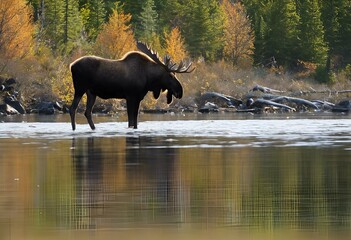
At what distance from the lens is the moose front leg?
3177 centimetres

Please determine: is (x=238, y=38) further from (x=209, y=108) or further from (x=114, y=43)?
(x=209, y=108)

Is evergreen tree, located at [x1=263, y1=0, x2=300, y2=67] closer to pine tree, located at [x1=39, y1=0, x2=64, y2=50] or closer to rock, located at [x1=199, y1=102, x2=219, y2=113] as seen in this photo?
pine tree, located at [x1=39, y1=0, x2=64, y2=50]

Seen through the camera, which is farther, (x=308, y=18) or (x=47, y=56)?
(x=308, y=18)

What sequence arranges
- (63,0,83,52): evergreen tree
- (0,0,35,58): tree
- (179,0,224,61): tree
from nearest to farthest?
(0,0,35,58): tree → (63,0,83,52): evergreen tree → (179,0,224,61): tree

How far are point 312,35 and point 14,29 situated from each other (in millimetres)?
36756

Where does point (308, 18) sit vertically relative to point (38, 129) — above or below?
above

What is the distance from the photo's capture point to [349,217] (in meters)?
11.5

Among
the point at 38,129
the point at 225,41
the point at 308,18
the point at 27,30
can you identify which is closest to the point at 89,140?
the point at 38,129

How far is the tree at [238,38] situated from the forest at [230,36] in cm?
10

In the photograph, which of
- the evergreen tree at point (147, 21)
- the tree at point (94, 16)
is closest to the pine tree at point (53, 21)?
the tree at point (94, 16)

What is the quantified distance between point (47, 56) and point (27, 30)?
3.42m

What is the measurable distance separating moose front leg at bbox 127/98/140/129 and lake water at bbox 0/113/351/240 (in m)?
5.01

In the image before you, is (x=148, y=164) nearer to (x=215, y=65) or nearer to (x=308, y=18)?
(x=215, y=65)

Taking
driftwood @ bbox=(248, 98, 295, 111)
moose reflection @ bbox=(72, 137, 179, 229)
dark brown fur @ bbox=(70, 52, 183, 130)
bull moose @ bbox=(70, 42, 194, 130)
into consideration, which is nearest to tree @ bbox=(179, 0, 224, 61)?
driftwood @ bbox=(248, 98, 295, 111)
